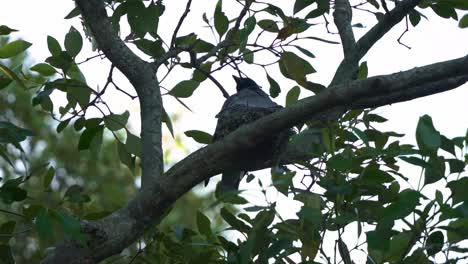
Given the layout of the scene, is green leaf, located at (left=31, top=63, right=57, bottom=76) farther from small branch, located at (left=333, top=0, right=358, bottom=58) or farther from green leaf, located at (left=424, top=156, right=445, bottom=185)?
green leaf, located at (left=424, top=156, right=445, bottom=185)

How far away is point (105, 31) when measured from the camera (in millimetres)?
3293

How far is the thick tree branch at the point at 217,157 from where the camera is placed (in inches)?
112

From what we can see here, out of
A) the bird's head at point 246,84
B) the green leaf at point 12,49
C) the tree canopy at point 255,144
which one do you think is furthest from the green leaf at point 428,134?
the bird's head at point 246,84

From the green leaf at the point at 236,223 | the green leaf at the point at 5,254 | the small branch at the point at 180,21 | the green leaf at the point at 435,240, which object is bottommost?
the green leaf at the point at 435,240

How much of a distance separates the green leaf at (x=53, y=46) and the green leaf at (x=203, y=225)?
892 millimetres

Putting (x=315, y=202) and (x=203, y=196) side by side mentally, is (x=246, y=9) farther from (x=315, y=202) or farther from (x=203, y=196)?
(x=203, y=196)

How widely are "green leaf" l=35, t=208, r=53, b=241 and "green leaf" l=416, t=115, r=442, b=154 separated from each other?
1.08 metres

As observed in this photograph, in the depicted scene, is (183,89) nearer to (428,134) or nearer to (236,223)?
(236,223)

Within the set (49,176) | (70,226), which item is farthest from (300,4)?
(70,226)

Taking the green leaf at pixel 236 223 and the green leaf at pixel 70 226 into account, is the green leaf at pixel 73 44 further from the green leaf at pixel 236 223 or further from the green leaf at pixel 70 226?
the green leaf at pixel 70 226

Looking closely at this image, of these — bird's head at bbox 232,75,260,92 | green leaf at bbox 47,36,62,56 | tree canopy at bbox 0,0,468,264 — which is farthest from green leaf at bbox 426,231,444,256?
bird's head at bbox 232,75,260,92

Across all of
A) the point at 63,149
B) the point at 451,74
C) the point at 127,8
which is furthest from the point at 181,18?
the point at 63,149

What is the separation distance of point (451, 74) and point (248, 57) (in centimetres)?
101

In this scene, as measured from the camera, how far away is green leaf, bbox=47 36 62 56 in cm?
361
